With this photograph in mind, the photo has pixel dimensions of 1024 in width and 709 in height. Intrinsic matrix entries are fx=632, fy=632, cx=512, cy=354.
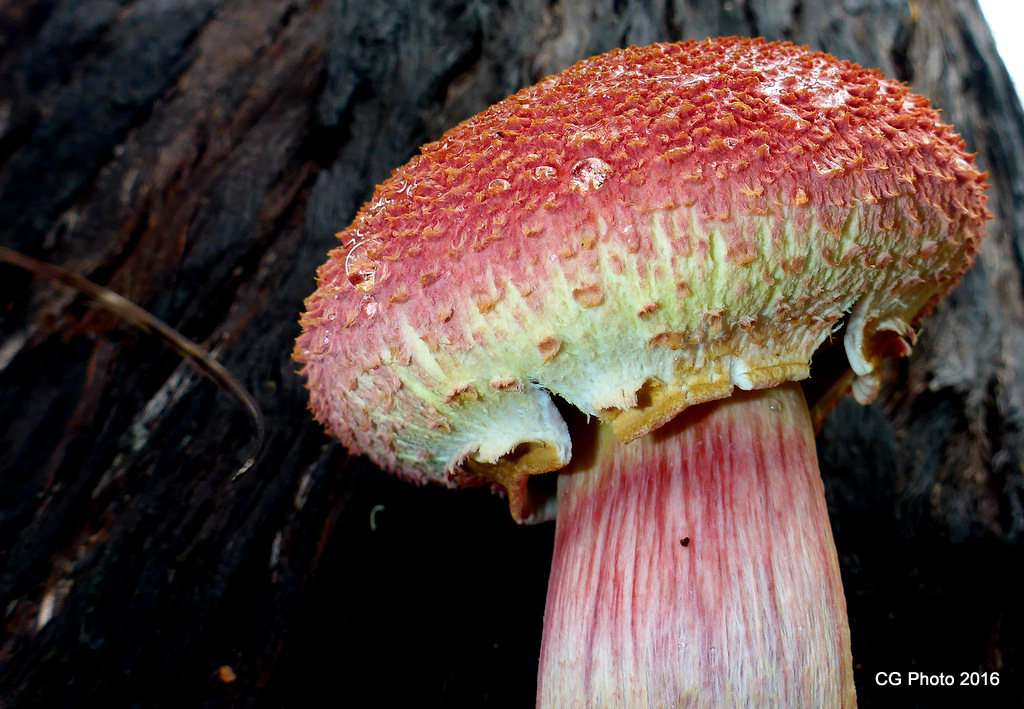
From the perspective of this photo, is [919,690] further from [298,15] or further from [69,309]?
[298,15]

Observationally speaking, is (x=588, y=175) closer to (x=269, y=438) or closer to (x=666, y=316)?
(x=666, y=316)

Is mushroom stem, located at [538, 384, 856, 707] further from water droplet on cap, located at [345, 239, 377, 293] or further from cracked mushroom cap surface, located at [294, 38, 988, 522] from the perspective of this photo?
water droplet on cap, located at [345, 239, 377, 293]

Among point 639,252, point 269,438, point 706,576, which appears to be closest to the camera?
point 639,252

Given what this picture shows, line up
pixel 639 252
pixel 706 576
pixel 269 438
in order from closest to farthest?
pixel 639 252, pixel 706 576, pixel 269 438

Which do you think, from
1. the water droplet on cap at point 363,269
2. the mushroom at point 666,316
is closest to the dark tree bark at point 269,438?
the mushroom at point 666,316

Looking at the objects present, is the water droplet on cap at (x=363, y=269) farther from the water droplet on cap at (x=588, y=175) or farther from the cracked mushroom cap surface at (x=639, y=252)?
the water droplet on cap at (x=588, y=175)

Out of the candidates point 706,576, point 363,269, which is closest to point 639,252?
point 363,269

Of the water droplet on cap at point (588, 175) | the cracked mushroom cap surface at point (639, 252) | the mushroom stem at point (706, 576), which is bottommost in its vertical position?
the mushroom stem at point (706, 576)
